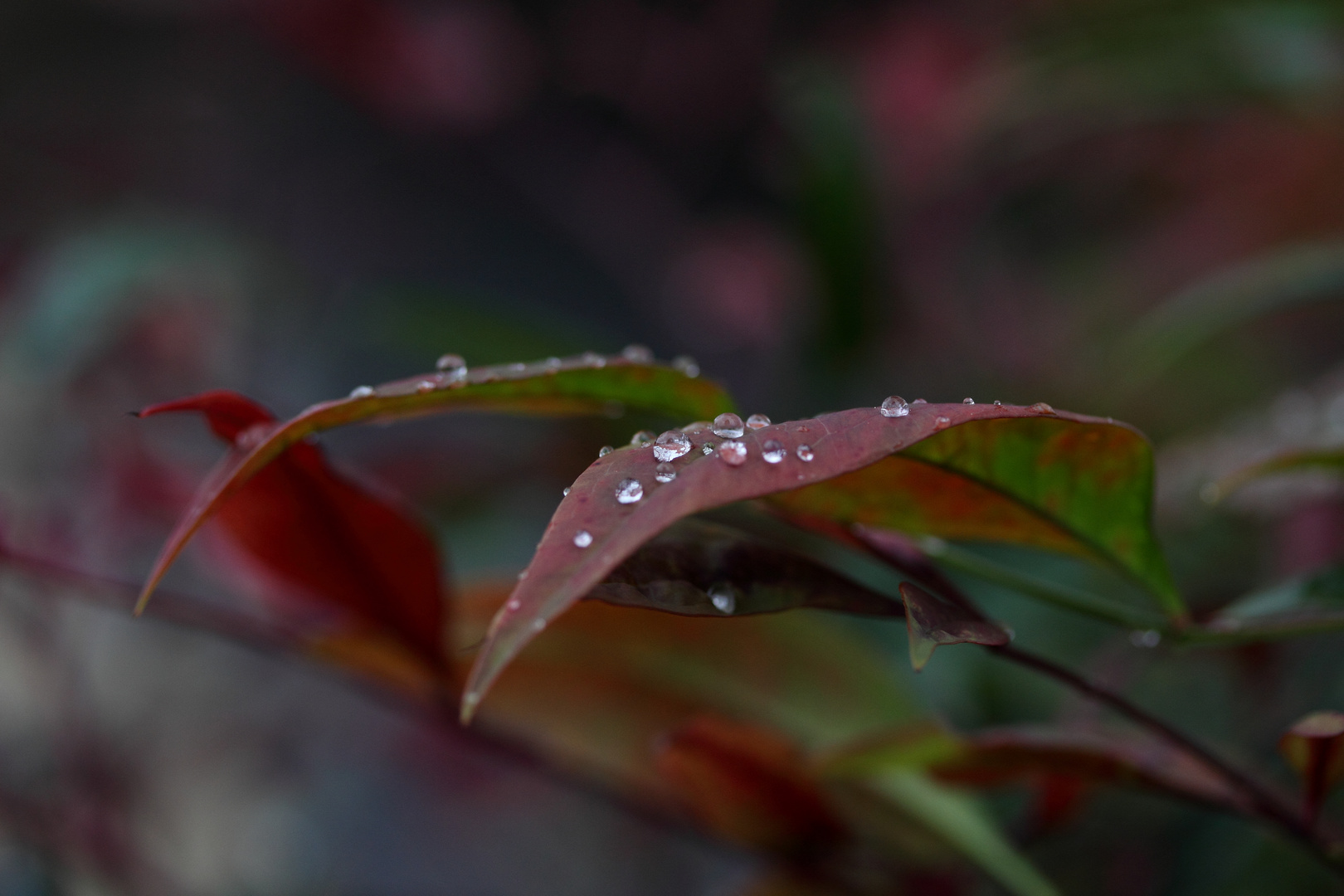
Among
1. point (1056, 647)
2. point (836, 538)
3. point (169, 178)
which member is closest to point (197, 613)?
point (836, 538)

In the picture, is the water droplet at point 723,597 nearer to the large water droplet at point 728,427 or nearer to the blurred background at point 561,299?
the large water droplet at point 728,427

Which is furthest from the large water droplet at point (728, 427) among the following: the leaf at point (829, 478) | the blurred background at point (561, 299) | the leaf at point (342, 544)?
the blurred background at point (561, 299)

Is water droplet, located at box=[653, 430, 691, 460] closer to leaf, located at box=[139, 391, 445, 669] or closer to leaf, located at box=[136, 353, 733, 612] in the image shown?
leaf, located at box=[136, 353, 733, 612]

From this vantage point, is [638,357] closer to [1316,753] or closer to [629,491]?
[629,491]

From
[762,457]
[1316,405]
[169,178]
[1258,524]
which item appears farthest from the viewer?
[169,178]

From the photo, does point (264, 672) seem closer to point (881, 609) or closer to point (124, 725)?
point (124, 725)

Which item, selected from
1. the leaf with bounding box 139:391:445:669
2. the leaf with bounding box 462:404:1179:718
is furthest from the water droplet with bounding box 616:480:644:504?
the leaf with bounding box 139:391:445:669
